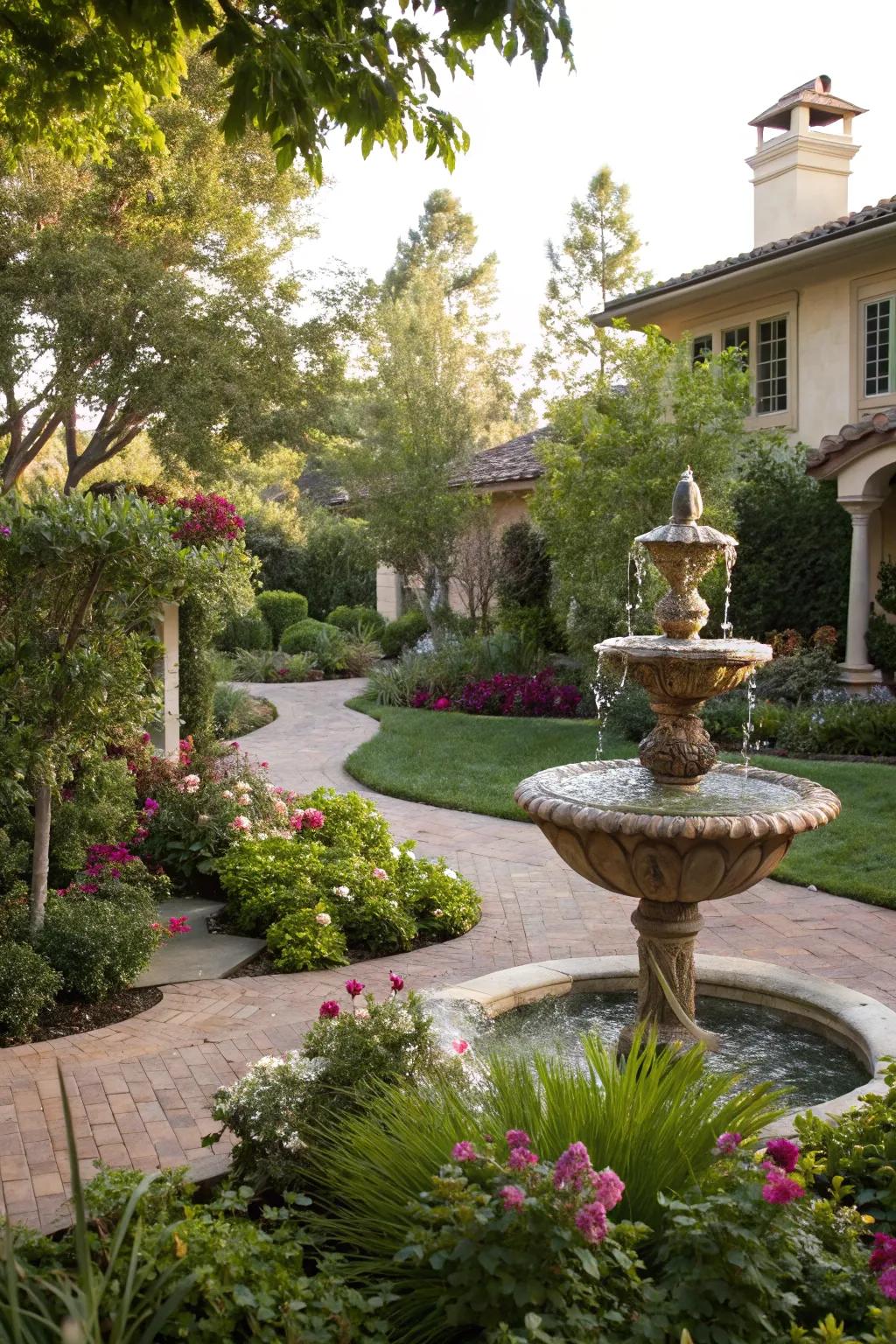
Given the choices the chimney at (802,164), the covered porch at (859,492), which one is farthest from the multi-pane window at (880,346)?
the chimney at (802,164)

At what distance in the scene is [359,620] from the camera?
25.5 m

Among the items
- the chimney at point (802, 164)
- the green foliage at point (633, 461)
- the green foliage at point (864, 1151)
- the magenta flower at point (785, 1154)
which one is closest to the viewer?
the magenta flower at point (785, 1154)

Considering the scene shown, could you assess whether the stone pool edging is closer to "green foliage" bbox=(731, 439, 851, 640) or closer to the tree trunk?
the tree trunk

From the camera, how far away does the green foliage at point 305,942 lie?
673cm

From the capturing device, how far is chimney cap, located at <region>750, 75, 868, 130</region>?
62.5 feet

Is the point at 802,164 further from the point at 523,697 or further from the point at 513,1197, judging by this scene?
the point at 513,1197

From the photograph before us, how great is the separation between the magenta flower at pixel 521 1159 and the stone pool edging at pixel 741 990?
2520 millimetres

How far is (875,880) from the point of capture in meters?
8.41

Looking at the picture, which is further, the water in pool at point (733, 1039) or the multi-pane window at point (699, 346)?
the multi-pane window at point (699, 346)

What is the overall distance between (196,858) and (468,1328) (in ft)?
18.3

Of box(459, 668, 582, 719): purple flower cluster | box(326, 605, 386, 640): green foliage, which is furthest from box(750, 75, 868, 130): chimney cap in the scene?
box(326, 605, 386, 640): green foliage

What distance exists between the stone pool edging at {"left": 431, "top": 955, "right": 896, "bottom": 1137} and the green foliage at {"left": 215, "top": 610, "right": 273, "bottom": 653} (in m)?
19.3

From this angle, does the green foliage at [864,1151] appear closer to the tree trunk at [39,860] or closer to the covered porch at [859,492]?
the tree trunk at [39,860]

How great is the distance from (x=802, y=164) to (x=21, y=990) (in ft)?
60.9
